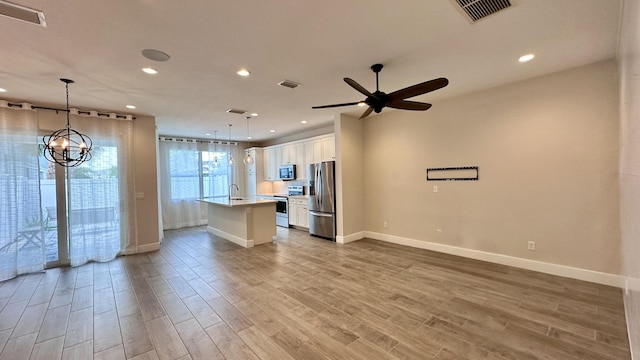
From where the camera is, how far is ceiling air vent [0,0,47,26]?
6.20 ft

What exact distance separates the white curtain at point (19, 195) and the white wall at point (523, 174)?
635 cm

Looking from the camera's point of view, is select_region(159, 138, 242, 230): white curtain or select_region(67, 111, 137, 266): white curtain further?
select_region(159, 138, 242, 230): white curtain

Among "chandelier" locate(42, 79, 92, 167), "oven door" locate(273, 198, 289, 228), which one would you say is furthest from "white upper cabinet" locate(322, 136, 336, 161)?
"chandelier" locate(42, 79, 92, 167)

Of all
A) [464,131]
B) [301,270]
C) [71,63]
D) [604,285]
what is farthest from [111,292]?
[604,285]

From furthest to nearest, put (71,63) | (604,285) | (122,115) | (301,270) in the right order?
(122,115), (301,270), (604,285), (71,63)

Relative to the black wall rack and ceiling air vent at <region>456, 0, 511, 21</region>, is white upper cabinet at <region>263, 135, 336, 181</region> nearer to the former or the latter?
the black wall rack

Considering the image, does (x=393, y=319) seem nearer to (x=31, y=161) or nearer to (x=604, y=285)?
(x=604, y=285)

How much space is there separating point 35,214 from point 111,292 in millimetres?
2266

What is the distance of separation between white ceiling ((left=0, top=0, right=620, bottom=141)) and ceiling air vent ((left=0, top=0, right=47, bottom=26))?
0.08 meters

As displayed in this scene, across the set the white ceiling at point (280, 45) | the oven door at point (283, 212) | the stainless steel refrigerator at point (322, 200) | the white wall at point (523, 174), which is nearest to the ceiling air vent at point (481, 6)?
the white ceiling at point (280, 45)

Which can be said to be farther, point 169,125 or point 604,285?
point 169,125

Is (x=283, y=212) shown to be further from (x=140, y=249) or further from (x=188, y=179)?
(x=140, y=249)

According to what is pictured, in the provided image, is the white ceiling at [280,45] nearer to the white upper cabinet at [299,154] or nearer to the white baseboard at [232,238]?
the white upper cabinet at [299,154]

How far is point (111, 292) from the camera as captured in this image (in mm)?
3404
